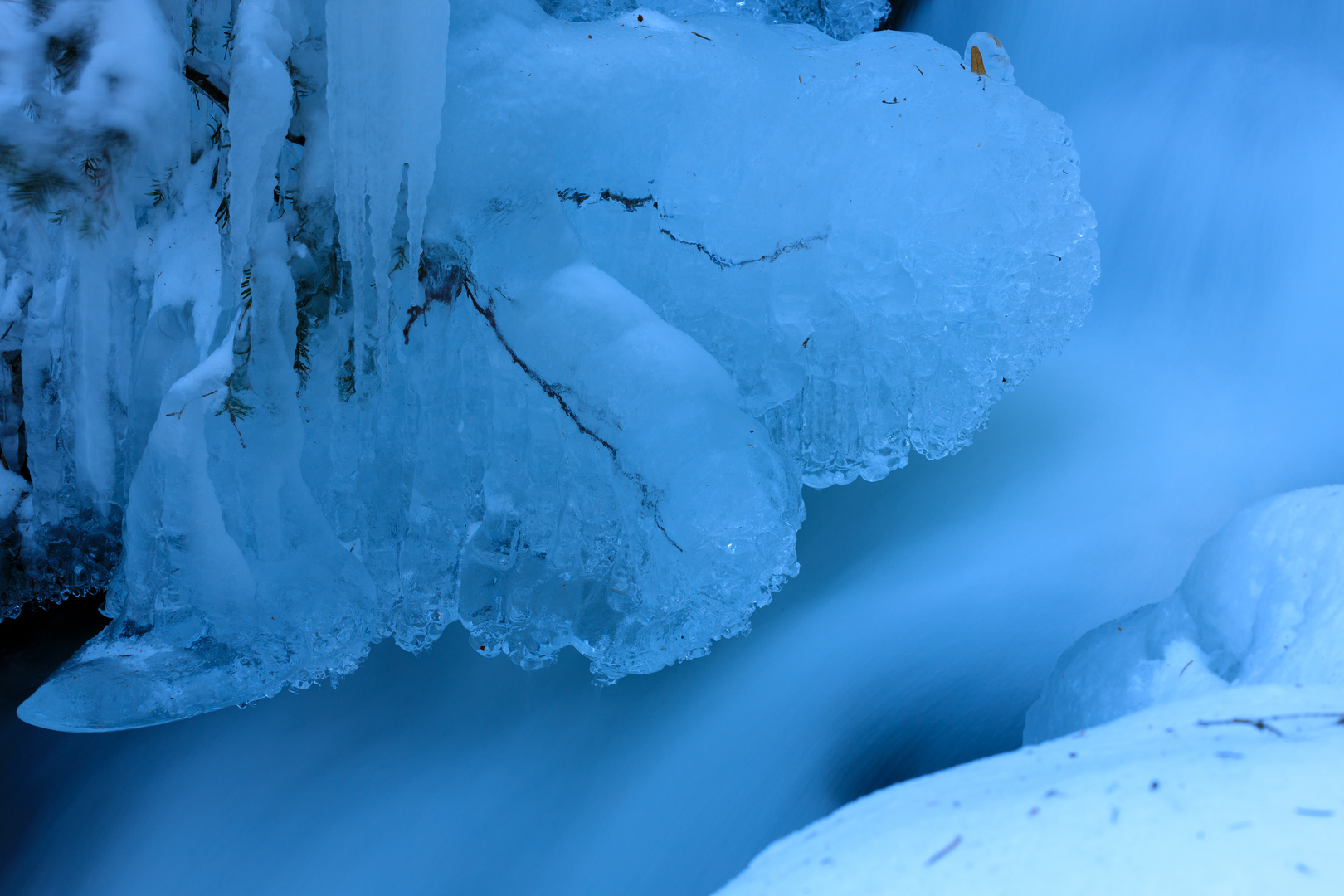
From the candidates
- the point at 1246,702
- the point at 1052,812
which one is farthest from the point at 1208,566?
the point at 1052,812

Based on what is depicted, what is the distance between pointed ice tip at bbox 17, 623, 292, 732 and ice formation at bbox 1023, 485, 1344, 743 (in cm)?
154

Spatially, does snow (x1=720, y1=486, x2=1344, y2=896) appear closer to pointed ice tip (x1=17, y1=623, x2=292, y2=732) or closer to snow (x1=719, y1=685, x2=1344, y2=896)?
snow (x1=719, y1=685, x2=1344, y2=896)

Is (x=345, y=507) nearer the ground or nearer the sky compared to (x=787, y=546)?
nearer the ground

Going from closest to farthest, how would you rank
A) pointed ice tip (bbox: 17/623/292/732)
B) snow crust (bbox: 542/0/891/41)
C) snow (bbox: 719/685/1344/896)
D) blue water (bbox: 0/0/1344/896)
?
snow (bbox: 719/685/1344/896)
pointed ice tip (bbox: 17/623/292/732)
blue water (bbox: 0/0/1344/896)
snow crust (bbox: 542/0/891/41)

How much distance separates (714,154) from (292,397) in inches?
35.8

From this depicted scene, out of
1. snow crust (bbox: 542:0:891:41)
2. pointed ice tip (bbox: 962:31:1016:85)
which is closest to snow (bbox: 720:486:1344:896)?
pointed ice tip (bbox: 962:31:1016:85)

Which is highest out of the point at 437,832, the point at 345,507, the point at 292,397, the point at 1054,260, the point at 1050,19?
the point at 1050,19

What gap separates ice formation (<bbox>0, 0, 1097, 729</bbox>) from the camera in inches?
53.0

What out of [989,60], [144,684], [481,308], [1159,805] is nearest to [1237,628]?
[1159,805]

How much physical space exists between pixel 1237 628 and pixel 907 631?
29.5 inches

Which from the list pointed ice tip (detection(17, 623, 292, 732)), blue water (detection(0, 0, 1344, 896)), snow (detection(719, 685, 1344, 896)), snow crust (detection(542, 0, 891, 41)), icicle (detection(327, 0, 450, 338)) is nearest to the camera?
snow (detection(719, 685, 1344, 896))

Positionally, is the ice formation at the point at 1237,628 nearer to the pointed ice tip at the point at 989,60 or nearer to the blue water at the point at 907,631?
the blue water at the point at 907,631

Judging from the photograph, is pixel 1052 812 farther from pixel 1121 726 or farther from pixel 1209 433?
pixel 1209 433

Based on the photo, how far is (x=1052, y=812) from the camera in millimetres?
754
